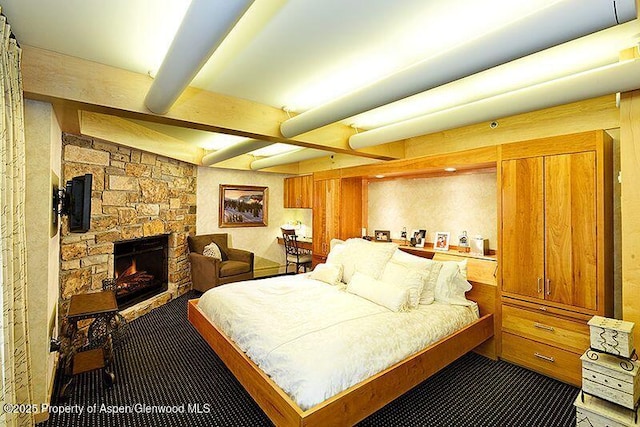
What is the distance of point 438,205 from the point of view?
430 cm

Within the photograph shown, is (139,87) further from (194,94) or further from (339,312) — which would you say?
(339,312)

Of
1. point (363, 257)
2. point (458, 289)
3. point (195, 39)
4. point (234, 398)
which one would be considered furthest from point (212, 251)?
point (195, 39)

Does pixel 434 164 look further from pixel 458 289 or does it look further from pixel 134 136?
pixel 134 136

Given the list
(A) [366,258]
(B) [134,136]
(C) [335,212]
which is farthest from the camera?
(C) [335,212]

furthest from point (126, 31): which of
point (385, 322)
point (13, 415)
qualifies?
point (385, 322)

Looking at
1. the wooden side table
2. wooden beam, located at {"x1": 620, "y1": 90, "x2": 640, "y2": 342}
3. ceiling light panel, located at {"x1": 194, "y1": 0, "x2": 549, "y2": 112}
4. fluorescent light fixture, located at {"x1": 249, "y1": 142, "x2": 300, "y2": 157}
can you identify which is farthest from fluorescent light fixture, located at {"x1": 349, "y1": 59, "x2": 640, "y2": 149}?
the wooden side table

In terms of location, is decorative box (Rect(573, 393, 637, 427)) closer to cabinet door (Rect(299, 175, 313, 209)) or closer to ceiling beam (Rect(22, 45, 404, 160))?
ceiling beam (Rect(22, 45, 404, 160))

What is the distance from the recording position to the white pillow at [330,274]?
3.63 meters

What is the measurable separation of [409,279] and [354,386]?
4.67ft

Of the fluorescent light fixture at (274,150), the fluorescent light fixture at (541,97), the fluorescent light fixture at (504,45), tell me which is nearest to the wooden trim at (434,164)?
the fluorescent light fixture at (541,97)

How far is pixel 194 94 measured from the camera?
98.8 inches

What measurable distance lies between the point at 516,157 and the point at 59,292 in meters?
4.70

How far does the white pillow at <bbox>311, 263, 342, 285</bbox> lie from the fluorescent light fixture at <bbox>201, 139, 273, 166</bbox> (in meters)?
1.67

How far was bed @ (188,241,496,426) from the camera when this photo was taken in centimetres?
179
